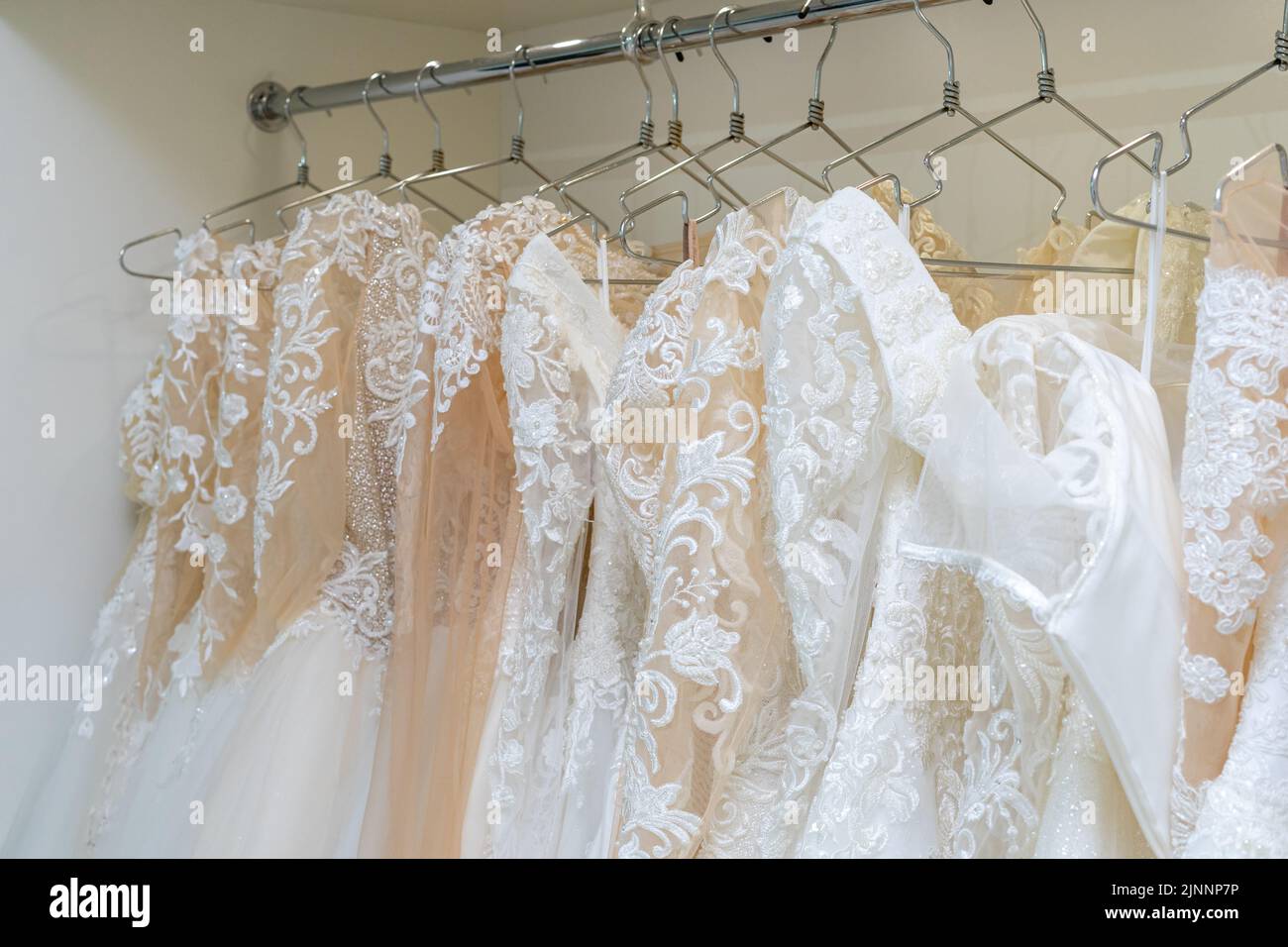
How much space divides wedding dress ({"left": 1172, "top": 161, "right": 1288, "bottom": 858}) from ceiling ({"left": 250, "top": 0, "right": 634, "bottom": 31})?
1.16 meters

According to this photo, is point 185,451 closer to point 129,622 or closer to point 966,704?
point 129,622

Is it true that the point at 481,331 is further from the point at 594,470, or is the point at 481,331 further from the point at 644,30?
the point at 644,30

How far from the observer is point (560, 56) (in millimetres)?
1275

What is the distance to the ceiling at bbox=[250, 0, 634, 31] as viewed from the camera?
1.68 metres

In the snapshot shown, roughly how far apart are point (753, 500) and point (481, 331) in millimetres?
337

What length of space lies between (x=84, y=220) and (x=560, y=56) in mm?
631

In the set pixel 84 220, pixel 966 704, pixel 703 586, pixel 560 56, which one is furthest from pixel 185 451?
pixel 966 704

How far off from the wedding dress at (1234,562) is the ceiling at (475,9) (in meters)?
1.16

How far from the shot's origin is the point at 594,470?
1.08m

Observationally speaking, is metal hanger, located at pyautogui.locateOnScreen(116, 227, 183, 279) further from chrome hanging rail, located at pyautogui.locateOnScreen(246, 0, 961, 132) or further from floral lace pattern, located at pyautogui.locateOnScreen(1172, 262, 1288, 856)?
floral lace pattern, located at pyautogui.locateOnScreen(1172, 262, 1288, 856)

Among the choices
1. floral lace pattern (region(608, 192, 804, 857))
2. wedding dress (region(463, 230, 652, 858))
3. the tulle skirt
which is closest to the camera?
floral lace pattern (region(608, 192, 804, 857))

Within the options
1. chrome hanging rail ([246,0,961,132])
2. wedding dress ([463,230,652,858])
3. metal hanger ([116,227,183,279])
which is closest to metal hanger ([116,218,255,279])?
metal hanger ([116,227,183,279])
